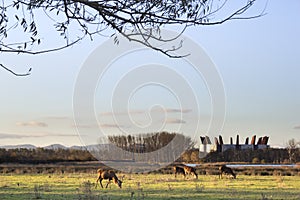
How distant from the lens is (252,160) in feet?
144

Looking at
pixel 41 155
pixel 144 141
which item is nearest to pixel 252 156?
pixel 144 141

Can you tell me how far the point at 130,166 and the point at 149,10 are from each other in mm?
29895

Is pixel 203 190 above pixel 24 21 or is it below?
below

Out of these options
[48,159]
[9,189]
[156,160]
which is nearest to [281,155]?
[156,160]

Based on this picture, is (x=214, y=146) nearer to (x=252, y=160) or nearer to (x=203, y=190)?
(x=252, y=160)

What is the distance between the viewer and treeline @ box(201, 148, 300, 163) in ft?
145

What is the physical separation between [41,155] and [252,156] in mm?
14344

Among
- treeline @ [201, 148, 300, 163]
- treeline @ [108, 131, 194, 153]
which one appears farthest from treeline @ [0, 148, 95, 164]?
treeline @ [201, 148, 300, 163]

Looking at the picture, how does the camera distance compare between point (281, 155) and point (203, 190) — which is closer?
point (203, 190)

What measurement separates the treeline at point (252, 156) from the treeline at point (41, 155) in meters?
8.98

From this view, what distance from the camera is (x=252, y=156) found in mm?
44094

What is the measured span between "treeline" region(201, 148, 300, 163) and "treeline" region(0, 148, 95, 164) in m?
8.98

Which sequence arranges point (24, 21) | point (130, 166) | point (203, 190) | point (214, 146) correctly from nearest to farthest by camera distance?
point (24, 21) < point (203, 190) < point (130, 166) < point (214, 146)

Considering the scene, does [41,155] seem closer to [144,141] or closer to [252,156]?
[144,141]
